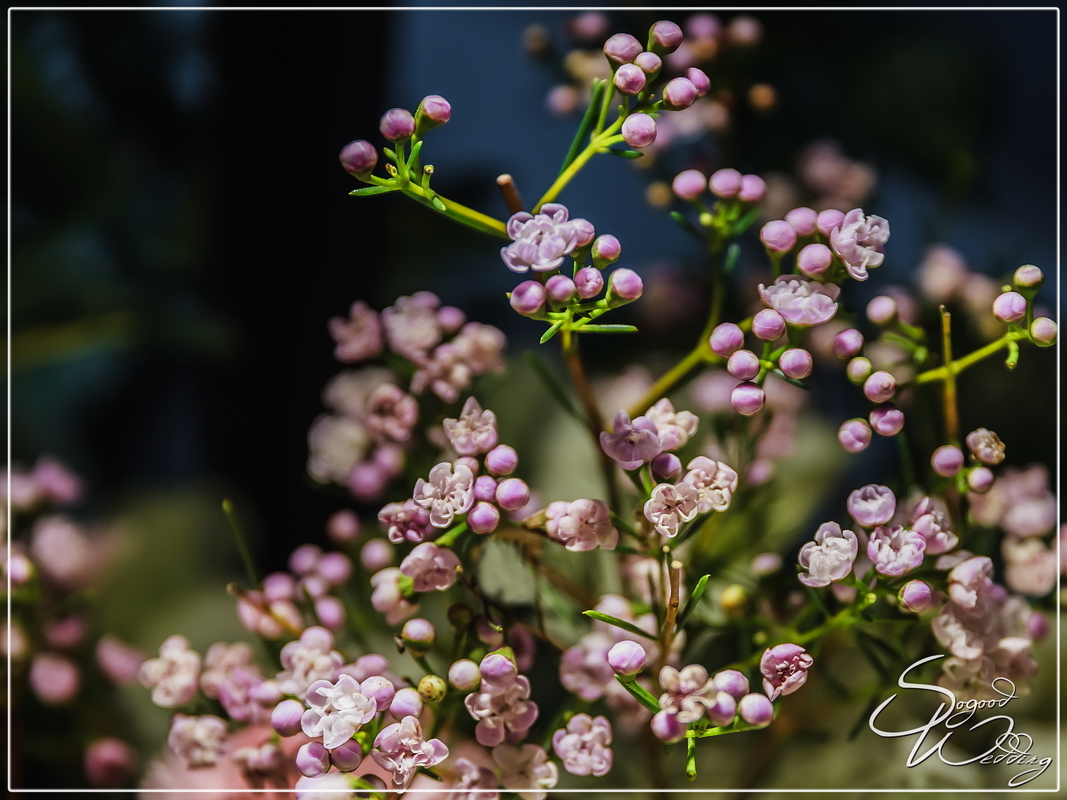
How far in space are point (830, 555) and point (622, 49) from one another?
0.21 metres

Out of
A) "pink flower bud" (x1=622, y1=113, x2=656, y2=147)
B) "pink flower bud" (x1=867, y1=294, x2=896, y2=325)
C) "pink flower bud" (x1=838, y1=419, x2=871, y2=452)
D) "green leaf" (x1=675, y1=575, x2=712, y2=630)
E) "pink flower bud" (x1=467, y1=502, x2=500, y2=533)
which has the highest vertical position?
"pink flower bud" (x1=622, y1=113, x2=656, y2=147)

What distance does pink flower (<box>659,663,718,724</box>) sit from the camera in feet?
0.98

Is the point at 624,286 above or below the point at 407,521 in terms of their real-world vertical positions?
above

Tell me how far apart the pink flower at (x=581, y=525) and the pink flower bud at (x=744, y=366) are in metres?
0.07

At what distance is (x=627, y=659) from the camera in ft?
0.97

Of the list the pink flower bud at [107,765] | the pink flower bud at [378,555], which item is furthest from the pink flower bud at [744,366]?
the pink flower bud at [107,765]

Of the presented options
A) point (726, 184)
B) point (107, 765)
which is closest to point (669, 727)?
point (726, 184)

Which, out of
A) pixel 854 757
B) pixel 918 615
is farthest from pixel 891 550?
pixel 854 757

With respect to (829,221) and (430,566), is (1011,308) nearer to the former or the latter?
(829,221)

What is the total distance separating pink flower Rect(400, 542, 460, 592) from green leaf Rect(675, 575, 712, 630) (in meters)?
0.09

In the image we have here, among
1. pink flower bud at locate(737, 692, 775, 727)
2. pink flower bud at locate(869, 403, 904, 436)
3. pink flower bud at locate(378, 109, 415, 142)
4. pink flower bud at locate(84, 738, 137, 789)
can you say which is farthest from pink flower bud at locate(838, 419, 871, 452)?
pink flower bud at locate(84, 738, 137, 789)

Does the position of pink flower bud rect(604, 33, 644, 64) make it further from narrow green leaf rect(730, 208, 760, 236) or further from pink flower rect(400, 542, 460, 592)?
pink flower rect(400, 542, 460, 592)
